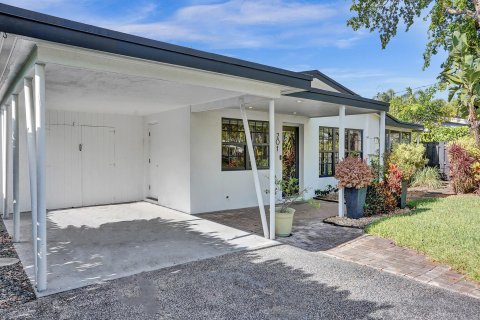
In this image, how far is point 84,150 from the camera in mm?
8680

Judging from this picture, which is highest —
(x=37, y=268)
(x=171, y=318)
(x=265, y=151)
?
(x=265, y=151)

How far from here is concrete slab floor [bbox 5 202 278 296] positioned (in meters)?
4.19

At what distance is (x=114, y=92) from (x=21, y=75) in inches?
59.0

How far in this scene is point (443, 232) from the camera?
5680 millimetres

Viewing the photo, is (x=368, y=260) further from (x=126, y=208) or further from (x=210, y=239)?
(x=126, y=208)

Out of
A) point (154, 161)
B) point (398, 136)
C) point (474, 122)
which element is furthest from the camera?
point (398, 136)

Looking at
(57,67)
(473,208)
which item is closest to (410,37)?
(473,208)

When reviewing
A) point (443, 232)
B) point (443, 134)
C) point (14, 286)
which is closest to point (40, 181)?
point (14, 286)

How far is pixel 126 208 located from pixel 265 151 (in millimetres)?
3928

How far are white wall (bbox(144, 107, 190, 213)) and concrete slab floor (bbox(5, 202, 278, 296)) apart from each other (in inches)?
24.3

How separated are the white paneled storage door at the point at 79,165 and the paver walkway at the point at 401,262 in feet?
21.1

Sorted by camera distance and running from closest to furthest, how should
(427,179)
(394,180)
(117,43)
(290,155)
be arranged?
(117,43)
(394,180)
(290,155)
(427,179)

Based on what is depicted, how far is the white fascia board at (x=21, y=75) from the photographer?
3598 mm

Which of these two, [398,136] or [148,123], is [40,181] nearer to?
[148,123]
